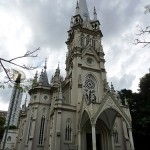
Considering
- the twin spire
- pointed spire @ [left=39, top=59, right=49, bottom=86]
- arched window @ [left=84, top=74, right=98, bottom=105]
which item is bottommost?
arched window @ [left=84, top=74, right=98, bottom=105]

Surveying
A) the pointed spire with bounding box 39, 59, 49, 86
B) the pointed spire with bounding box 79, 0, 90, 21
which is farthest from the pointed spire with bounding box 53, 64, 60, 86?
the pointed spire with bounding box 79, 0, 90, 21

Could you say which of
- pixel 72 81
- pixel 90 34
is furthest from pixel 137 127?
pixel 90 34

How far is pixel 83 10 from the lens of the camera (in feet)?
135

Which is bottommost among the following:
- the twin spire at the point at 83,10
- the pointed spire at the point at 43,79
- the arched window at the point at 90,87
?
the arched window at the point at 90,87

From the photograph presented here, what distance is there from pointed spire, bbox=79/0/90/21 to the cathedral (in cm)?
399

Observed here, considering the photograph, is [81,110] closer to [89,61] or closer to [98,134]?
[98,134]

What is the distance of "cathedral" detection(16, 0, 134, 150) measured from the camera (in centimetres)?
2133

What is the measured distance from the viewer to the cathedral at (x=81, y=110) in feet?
70.0

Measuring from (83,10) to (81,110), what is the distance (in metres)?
27.2

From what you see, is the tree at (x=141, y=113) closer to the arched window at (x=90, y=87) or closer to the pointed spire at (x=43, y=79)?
the arched window at (x=90, y=87)

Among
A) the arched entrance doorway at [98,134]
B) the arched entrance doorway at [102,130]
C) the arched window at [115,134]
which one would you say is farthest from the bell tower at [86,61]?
the arched window at [115,134]

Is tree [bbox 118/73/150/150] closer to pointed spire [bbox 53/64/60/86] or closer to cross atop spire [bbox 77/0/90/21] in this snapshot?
pointed spire [bbox 53/64/60/86]

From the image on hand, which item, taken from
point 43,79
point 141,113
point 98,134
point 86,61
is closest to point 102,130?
point 98,134

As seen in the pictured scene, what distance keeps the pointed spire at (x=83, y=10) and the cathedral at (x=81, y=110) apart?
157 inches
